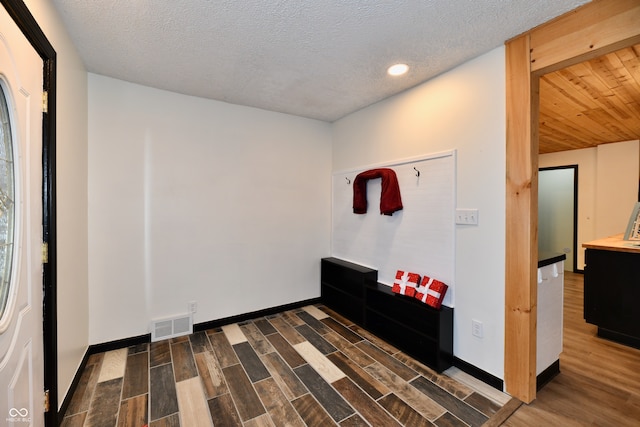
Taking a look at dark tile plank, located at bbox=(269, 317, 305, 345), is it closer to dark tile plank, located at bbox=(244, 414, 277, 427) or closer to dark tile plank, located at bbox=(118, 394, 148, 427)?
dark tile plank, located at bbox=(244, 414, 277, 427)

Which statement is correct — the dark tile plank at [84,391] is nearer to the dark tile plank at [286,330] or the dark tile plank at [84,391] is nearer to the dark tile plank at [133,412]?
the dark tile plank at [133,412]

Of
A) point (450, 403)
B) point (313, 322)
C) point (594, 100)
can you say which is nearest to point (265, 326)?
point (313, 322)

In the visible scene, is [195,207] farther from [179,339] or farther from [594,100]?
[594,100]

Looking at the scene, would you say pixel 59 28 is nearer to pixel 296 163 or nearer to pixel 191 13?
pixel 191 13

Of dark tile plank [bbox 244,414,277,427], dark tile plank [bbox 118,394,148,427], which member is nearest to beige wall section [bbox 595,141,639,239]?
dark tile plank [bbox 244,414,277,427]

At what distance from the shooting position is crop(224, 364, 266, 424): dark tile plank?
1745mm

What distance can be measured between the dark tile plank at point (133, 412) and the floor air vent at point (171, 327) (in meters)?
0.82

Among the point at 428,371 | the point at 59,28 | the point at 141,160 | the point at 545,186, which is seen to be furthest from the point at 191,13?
the point at 545,186

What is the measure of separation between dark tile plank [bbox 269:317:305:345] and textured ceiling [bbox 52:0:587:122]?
8.07ft

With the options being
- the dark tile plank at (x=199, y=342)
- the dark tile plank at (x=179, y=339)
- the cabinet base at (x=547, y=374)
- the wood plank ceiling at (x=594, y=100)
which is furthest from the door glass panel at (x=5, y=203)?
the wood plank ceiling at (x=594, y=100)

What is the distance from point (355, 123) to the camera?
3344 millimetres

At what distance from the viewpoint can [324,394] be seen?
75.1 inches

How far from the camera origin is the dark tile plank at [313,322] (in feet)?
9.46

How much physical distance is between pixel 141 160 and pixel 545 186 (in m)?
7.25
